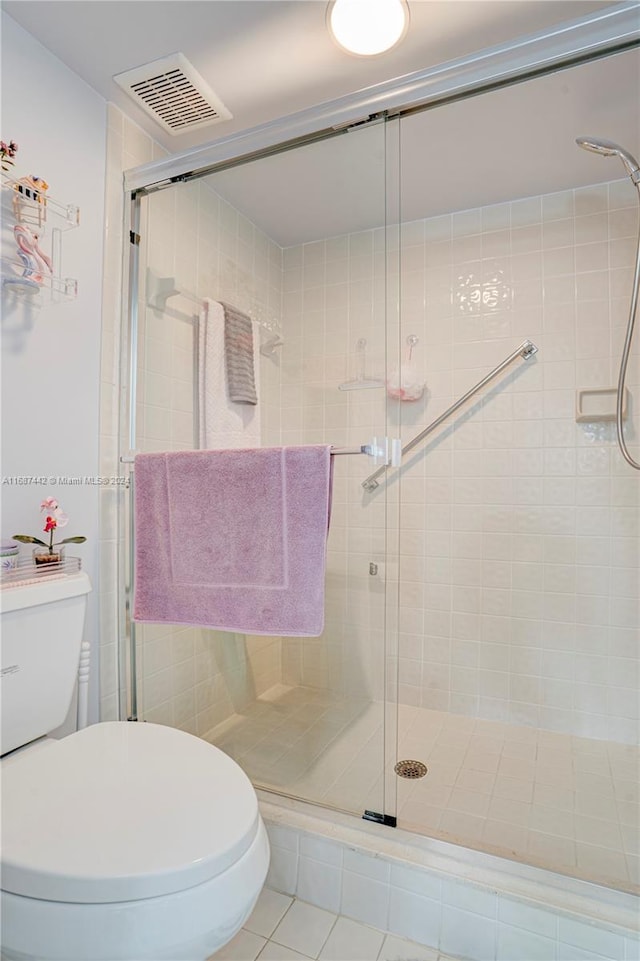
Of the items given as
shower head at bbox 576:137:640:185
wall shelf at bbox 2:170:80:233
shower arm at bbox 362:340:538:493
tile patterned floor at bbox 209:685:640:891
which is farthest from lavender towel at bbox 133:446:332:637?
shower head at bbox 576:137:640:185

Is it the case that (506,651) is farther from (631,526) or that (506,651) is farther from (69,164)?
(69,164)

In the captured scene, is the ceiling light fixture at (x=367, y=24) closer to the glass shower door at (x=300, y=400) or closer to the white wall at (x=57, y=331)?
the glass shower door at (x=300, y=400)

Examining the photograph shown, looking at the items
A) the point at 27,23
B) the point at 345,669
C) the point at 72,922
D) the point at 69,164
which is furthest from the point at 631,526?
the point at 27,23

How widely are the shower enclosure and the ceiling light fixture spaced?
0.41 feet

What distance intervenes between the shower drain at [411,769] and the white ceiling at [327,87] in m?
1.58

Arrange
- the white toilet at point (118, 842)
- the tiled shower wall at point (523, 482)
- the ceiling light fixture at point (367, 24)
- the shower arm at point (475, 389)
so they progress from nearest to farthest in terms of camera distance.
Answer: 1. the white toilet at point (118, 842)
2. the ceiling light fixture at point (367, 24)
3. the tiled shower wall at point (523, 482)
4. the shower arm at point (475, 389)

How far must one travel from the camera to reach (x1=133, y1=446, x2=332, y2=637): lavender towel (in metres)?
1.21

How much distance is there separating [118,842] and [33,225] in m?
1.31

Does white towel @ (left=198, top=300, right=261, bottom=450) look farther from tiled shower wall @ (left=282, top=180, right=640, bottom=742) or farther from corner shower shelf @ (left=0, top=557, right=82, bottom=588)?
tiled shower wall @ (left=282, top=180, right=640, bottom=742)

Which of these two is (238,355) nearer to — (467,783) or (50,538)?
(50,538)

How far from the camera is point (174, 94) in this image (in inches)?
56.3

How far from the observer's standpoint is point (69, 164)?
1.37m

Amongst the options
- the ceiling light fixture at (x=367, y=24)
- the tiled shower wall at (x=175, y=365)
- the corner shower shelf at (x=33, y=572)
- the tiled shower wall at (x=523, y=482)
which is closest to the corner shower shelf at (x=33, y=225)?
the tiled shower wall at (x=175, y=365)

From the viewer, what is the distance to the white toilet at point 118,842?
2.29 ft
